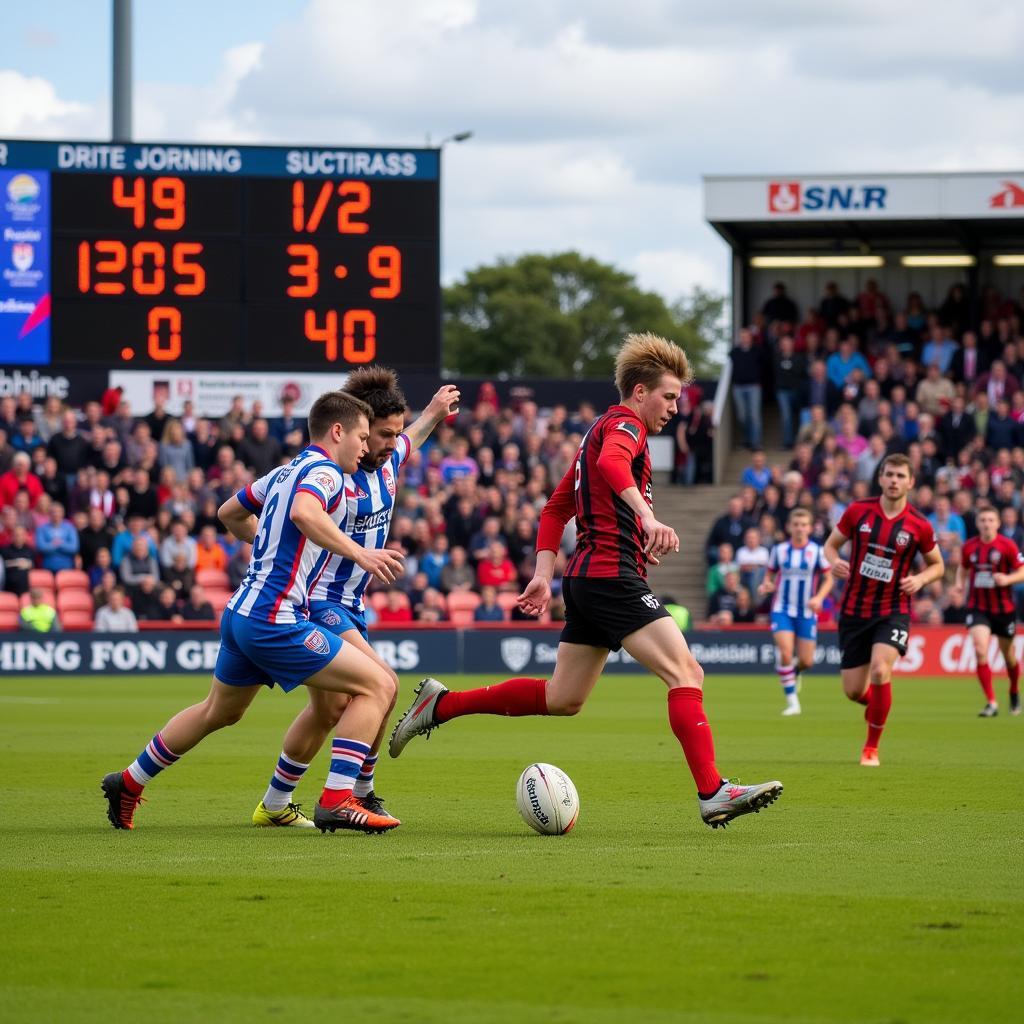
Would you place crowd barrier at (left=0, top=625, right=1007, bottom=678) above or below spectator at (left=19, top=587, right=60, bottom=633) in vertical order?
below

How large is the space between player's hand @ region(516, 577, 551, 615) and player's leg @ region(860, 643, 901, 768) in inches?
180

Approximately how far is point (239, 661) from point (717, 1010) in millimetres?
4186

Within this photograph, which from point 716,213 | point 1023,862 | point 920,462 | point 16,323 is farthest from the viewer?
point 716,213

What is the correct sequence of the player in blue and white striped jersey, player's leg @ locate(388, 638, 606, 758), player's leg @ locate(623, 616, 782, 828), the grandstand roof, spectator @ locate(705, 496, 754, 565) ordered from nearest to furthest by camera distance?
player's leg @ locate(623, 616, 782, 828), player's leg @ locate(388, 638, 606, 758), the player in blue and white striped jersey, spectator @ locate(705, 496, 754, 565), the grandstand roof

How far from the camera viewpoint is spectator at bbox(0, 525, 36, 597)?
85.0 ft

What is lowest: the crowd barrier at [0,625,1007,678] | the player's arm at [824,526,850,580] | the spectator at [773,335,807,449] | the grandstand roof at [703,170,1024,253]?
the crowd barrier at [0,625,1007,678]

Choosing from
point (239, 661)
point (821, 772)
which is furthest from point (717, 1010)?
point (821, 772)

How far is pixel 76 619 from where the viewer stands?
2673 centimetres

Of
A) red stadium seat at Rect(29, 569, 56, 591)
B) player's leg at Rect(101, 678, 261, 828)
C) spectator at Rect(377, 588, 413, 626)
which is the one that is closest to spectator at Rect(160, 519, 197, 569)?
red stadium seat at Rect(29, 569, 56, 591)

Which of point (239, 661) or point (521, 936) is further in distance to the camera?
point (239, 661)

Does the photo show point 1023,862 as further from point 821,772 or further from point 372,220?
point 372,220

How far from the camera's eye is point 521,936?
6129 millimetres

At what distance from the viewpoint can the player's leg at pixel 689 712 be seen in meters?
8.46

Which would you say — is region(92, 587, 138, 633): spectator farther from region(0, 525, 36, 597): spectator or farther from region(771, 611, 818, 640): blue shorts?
region(771, 611, 818, 640): blue shorts
